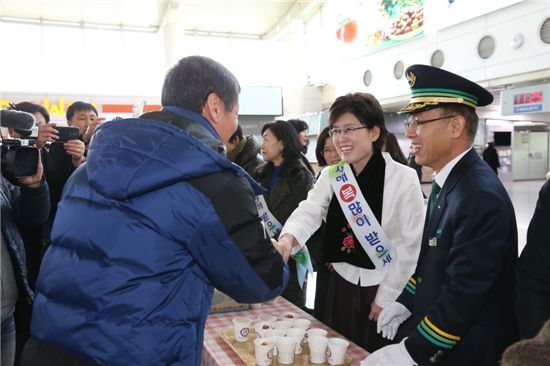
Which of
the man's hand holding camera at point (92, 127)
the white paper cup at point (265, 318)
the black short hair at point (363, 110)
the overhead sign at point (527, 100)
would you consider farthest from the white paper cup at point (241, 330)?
the overhead sign at point (527, 100)

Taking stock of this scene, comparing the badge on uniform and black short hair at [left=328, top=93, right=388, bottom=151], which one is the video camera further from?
the badge on uniform

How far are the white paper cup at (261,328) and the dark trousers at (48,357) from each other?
0.68 meters

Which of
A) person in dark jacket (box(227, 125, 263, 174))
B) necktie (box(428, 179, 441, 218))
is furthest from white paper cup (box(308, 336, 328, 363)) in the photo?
person in dark jacket (box(227, 125, 263, 174))

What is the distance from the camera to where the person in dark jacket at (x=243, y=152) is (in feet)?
11.5

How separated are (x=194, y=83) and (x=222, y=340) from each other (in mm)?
985

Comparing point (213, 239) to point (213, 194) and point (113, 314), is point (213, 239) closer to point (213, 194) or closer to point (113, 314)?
point (213, 194)

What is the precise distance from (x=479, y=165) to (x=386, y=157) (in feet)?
2.28

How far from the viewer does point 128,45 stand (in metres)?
13.1

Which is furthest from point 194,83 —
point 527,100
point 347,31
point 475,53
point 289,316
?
point 347,31

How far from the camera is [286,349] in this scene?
4.66 feet

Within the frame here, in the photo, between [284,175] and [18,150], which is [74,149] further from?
[284,175]

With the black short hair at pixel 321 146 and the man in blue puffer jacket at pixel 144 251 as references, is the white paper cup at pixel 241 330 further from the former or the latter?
the black short hair at pixel 321 146

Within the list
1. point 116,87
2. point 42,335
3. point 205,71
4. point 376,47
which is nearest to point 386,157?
point 205,71

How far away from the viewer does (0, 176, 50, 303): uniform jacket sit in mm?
1673
